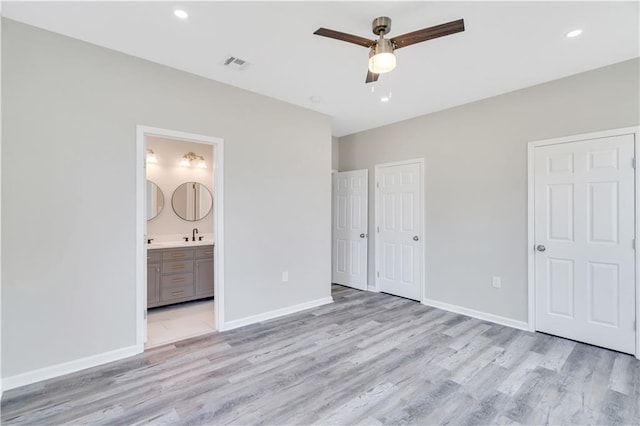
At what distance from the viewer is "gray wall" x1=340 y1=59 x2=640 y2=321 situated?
303 centimetres

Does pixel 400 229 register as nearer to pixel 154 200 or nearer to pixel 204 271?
pixel 204 271

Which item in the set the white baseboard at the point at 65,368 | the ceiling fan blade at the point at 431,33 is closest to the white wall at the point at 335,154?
the ceiling fan blade at the point at 431,33

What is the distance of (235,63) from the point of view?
2.94 m

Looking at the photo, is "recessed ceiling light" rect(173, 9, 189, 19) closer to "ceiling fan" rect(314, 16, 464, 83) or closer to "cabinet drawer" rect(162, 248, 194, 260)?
"ceiling fan" rect(314, 16, 464, 83)

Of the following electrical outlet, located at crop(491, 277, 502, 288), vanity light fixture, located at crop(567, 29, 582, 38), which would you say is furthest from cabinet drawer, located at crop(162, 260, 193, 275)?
vanity light fixture, located at crop(567, 29, 582, 38)

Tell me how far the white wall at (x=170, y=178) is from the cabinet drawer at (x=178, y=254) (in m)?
0.65

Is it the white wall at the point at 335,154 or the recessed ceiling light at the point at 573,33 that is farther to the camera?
the white wall at the point at 335,154

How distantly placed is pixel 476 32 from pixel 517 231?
7.42 ft

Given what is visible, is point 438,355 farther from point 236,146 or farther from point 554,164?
point 236,146

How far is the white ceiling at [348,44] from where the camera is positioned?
7.05 feet

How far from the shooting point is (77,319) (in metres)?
2.55

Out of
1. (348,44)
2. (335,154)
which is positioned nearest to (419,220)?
(335,154)

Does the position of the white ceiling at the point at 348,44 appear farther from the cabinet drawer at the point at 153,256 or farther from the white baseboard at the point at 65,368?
the white baseboard at the point at 65,368

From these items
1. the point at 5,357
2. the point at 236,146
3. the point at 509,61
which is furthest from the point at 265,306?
the point at 509,61
